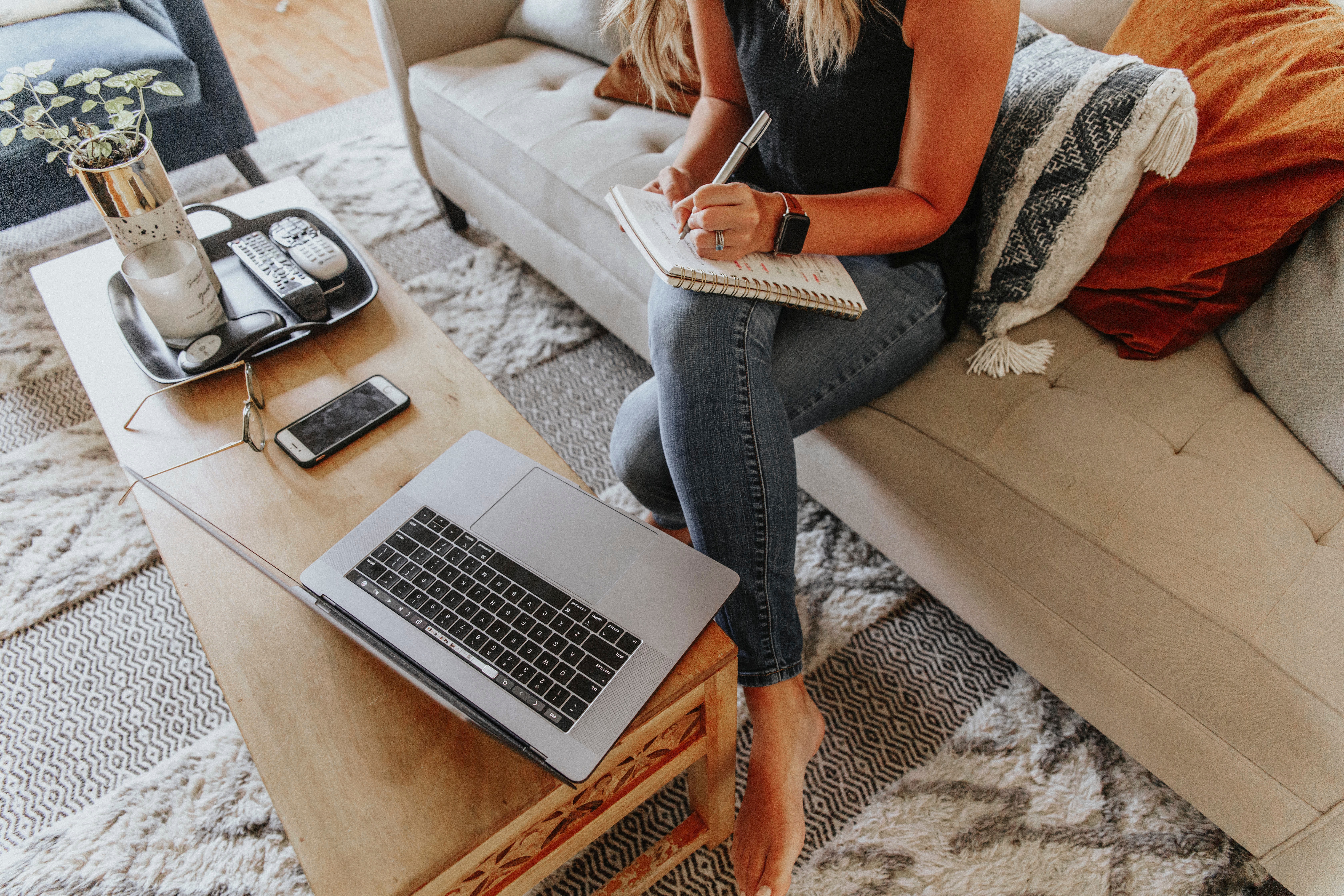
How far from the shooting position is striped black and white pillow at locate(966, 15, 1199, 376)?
83cm

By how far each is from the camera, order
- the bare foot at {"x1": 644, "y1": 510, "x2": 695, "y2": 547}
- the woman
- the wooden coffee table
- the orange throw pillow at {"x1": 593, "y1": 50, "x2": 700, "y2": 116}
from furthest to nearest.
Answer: the orange throw pillow at {"x1": 593, "y1": 50, "x2": 700, "y2": 116} → the bare foot at {"x1": 644, "y1": 510, "x2": 695, "y2": 547} → the woman → the wooden coffee table

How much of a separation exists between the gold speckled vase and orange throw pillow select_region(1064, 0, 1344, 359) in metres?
1.13

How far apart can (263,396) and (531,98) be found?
34.0 inches

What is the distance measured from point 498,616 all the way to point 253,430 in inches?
16.6

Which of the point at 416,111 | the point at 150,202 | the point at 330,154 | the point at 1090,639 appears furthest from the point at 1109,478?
the point at 330,154

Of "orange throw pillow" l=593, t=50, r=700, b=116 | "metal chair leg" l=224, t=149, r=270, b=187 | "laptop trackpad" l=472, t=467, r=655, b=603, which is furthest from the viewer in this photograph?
"metal chair leg" l=224, t=149, r=270, b=187

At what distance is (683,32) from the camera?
3.59 ft

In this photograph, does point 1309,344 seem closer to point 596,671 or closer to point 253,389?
point 596,671

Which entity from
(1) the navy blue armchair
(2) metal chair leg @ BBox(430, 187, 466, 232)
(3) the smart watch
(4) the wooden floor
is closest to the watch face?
(3) the smart watch

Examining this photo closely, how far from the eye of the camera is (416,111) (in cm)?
162

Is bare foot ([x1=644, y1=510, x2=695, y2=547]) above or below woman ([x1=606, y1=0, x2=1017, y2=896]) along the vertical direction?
below

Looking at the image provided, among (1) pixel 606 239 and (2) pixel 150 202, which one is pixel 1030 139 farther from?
(2) pixel 150 202

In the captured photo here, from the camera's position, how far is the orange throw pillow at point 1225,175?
0.79 m

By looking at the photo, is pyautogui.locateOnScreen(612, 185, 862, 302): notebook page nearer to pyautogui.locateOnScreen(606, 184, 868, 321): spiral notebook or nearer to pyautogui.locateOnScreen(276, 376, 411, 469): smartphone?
pyautogui.locateOnScreen(606, 184, 868, 321): spiral notebook
